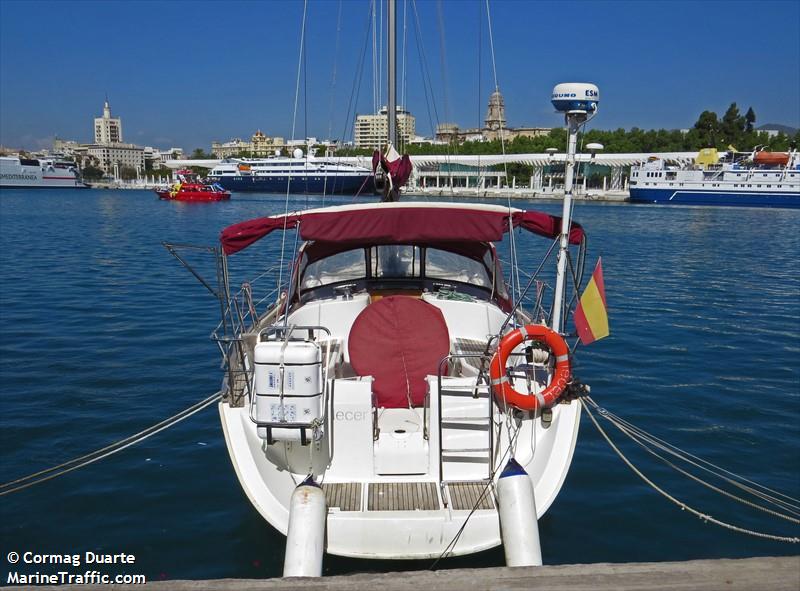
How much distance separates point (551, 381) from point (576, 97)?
9.63 feet

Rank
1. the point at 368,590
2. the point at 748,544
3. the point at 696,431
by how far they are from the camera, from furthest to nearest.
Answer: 1. the point at 696,431
2. the point at 748,544
3. the point at 368,590

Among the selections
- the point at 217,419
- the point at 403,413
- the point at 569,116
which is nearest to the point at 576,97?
the point at 569,116

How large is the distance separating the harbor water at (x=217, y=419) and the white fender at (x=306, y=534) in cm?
97

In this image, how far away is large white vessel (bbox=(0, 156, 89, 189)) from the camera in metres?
111

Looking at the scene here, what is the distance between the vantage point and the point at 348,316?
26.0ft

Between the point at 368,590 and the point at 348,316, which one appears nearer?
the point at 368,590

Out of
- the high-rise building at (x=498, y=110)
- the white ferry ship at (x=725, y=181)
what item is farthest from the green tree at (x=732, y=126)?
the high-rise building at (x=498, y=110)

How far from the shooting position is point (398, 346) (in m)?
6.47

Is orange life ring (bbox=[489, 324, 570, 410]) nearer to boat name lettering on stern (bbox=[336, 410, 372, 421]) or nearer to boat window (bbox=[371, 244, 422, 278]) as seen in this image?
boat name lettering on stern (bbox=[336, 410, 372, 421])

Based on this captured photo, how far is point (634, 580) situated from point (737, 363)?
11298mm

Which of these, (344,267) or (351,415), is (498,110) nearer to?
(344,267)

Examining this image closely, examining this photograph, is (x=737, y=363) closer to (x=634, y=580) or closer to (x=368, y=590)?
(x=634, y=580)

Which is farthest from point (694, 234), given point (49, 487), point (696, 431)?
point (49, 487)

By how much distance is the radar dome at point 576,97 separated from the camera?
6.64 metres
